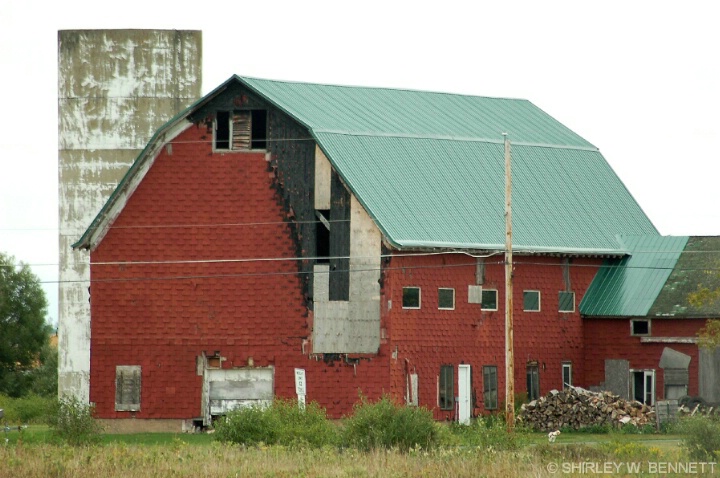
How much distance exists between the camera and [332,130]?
146 feet

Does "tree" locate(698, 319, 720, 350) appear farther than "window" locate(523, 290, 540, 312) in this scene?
Result: No

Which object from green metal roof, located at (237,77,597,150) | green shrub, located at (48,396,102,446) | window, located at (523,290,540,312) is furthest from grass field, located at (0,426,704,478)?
green metal roof, located at (237,77,597,150)

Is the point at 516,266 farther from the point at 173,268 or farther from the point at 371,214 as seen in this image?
the point at 173,268

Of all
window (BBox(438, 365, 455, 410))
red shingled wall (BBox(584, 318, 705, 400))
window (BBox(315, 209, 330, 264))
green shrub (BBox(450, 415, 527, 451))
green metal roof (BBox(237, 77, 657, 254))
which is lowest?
green shrub (BBox(450, 415, 527, 451))

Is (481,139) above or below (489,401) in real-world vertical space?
above

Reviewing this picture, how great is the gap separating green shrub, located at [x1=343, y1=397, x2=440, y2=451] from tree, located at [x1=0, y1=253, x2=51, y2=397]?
38.6 metres

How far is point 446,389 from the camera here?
4366 centimetres

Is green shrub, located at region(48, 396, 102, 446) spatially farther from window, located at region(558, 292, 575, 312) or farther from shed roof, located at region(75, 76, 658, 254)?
window, located at region(558, 292, 575, 312)

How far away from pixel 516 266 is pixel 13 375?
105ft

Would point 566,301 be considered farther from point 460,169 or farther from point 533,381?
point 460,169

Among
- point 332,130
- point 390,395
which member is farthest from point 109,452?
point 332,130

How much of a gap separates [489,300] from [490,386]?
250cm

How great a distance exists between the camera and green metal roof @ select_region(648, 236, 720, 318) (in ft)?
145

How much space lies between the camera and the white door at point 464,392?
43875mm
